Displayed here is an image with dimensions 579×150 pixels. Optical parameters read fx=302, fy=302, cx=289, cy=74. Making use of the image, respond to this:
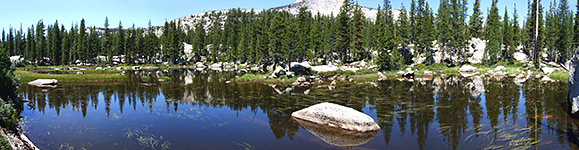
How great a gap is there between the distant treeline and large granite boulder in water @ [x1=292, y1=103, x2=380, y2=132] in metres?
40.7

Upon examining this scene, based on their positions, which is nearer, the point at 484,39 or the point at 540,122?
the point at 540,122

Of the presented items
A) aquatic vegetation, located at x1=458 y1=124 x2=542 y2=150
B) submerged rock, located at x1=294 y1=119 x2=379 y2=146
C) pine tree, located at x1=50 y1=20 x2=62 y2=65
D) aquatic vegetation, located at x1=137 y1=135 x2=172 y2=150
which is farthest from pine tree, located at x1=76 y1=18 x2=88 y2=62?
aquatic vegetation, located at x1=458 y1=124 x2=542 y2=150

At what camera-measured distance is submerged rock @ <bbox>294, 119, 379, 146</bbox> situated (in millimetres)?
11719

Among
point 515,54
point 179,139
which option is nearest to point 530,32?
point 515,54

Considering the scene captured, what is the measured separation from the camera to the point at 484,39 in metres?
83.7

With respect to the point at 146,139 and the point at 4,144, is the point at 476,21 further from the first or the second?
the point at 4,144

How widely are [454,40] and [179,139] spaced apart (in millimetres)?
75136

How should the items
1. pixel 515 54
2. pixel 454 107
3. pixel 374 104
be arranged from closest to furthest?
pixel 454 107, pixel 374 104, pixel 515 54

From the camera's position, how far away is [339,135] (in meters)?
12.7

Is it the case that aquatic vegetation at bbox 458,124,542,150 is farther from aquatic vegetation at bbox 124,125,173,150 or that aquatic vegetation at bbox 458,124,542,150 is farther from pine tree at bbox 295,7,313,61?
pine tree at bbox 295,7,313,61

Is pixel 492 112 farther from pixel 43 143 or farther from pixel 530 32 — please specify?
pixel 530 32

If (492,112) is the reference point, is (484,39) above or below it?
above

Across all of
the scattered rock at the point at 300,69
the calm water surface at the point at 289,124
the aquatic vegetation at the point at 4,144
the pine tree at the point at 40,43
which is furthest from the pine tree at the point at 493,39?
the pine tree at the point at 40,43

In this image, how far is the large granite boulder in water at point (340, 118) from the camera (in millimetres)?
13470
